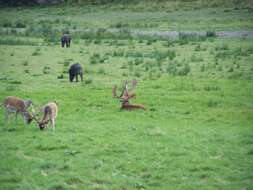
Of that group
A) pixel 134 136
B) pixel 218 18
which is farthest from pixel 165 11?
pixel 134 136

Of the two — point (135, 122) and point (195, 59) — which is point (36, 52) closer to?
point (195, 59)

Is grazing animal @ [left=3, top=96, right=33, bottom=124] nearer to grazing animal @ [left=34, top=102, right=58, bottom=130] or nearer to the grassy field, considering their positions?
the grassy field

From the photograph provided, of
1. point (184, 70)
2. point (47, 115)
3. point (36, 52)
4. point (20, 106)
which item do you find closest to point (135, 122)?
point (47, 115)

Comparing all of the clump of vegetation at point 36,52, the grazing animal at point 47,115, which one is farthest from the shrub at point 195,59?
the grazing animal at point 47,115

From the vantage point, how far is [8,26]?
189 feet

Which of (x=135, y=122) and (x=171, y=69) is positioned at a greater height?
(x=171, y=69)

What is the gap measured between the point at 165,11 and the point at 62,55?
48.0 meters

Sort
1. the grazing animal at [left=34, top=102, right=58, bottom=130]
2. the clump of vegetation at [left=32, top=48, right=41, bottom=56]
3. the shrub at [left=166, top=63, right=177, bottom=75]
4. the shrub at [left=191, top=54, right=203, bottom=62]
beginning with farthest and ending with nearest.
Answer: the clump of vegetation at [left=32, top=48, right=41, bottom=56] → the shrub at [left=191, top=54, right=203, bottom=62] → the shrub at [left=166, top=63, right=177, bottom=75] → the grazing animal at [left=34, top=102, right=58, bottom=130]

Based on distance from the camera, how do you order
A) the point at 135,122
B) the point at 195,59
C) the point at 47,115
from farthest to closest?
the point at 195,59 < the point at 135,122 < the point at 47,115

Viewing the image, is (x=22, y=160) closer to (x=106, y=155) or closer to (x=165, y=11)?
(x=106, y=155)

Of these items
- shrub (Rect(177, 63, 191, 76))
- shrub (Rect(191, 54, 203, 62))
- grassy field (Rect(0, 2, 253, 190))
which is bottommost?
grassy field (Rect(0, 2, 253, 190))

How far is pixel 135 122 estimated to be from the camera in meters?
16.2

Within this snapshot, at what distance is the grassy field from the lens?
1132cm

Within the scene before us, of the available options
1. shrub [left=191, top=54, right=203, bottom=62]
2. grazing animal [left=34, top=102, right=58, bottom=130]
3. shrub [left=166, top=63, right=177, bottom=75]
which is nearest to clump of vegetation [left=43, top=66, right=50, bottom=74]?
shrub [left=166, top=63, right=177, bottom=75]
